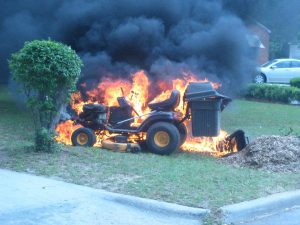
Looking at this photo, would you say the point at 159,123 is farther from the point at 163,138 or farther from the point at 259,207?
the point at 259,207

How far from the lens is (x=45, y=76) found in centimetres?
923

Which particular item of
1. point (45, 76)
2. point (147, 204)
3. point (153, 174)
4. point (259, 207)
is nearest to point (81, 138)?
point (45, 76)

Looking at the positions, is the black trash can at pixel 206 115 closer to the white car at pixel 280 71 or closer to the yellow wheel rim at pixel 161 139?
the yellow wheel rim at pixel 161 139

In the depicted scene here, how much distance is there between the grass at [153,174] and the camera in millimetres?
Result: 7548

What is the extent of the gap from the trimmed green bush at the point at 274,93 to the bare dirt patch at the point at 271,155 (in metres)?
13.4

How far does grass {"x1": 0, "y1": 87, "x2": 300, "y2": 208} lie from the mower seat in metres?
0.90

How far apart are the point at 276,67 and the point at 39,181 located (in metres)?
28.2

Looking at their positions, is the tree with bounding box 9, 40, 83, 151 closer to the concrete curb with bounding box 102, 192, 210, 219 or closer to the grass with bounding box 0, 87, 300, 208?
the grass with bounding box 0, 87, 300, 208

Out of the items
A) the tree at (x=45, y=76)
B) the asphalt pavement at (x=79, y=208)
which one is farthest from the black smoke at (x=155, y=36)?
the asphalt pavement at (x=79, y=208)

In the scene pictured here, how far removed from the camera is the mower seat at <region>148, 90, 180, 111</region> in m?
11.0

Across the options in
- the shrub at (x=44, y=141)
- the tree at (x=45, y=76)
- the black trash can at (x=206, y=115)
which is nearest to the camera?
the tree at (x=45, y=76)

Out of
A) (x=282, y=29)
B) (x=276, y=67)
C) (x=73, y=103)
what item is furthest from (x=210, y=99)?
(x=282, y=29)

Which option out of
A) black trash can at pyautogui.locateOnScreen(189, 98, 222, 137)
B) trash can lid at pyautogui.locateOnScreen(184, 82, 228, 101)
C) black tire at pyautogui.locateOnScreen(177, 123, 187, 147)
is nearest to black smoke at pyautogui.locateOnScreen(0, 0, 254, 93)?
black tire at pyautogui.locateOnScreen(177, 123, 187, 147)

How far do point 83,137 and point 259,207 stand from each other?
4.75 metres
